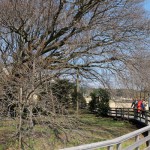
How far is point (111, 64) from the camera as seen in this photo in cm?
1983

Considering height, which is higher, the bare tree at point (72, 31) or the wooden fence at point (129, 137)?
the bare tree at point (72, 31)

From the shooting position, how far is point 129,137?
8.87m

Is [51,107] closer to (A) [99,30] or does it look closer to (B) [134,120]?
(A) [99,30]

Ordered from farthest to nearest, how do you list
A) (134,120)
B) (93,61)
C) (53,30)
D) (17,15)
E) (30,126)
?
(134,120)
(93,61)
(53,30)
(17,15)
(30,126)

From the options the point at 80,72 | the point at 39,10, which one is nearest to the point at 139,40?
the point at 80,72

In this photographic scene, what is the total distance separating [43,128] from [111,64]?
8.67 meters

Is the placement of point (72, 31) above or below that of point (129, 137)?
above

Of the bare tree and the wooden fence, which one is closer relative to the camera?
the wooden fence

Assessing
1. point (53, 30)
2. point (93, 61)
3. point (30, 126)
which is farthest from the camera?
point (93, 61)

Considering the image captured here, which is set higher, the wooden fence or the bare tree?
the bare tree

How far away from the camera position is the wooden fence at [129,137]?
21.9ft

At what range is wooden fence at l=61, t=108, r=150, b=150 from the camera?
21.9ft

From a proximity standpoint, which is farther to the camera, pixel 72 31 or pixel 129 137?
pixel 72 31

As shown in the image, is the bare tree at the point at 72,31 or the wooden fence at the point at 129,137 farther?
the bare tree at the point at 72,31
